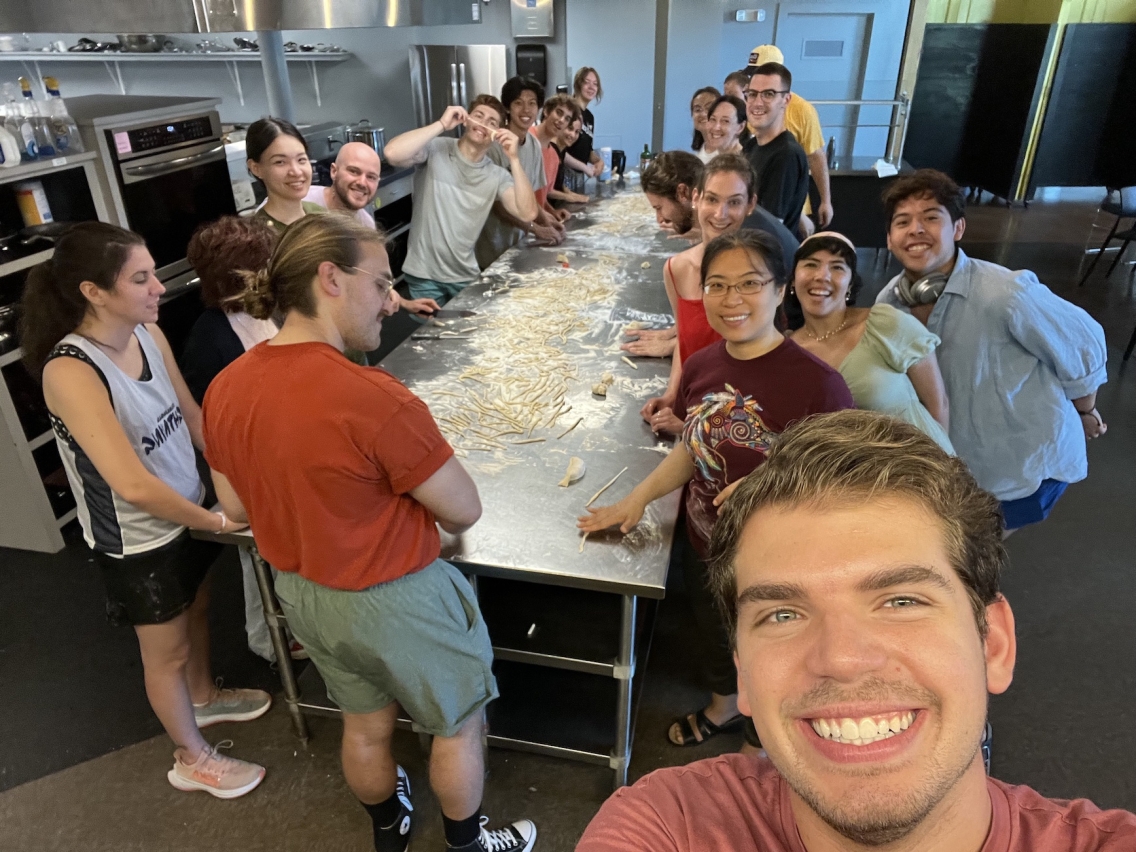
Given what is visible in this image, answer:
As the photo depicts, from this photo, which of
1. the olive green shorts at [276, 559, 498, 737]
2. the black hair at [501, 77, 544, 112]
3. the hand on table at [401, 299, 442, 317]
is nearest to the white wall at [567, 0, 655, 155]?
the black hair at [501, 77, 544, 112]

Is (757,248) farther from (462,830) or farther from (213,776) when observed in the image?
(213,776)

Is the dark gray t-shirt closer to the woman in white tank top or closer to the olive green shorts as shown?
the woman in white tank top

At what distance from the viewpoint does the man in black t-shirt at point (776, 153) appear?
368 centimetres

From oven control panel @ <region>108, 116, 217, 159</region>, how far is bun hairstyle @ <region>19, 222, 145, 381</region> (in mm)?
1941

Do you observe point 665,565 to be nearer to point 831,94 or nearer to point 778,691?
point 778,691

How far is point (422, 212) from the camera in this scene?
11.8 feet

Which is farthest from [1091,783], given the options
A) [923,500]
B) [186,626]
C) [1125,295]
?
[1125,295]

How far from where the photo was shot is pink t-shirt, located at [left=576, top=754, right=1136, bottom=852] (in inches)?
34.7

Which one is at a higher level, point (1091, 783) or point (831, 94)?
point (831, 94)

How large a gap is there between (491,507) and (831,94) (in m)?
7.80

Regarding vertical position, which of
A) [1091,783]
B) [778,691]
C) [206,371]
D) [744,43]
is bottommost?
[1091,783]

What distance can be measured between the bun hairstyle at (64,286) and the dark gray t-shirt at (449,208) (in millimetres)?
2004

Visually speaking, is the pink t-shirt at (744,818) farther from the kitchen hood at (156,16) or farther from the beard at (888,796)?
the kitchen hood at (156,16)

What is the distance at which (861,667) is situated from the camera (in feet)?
2.64
